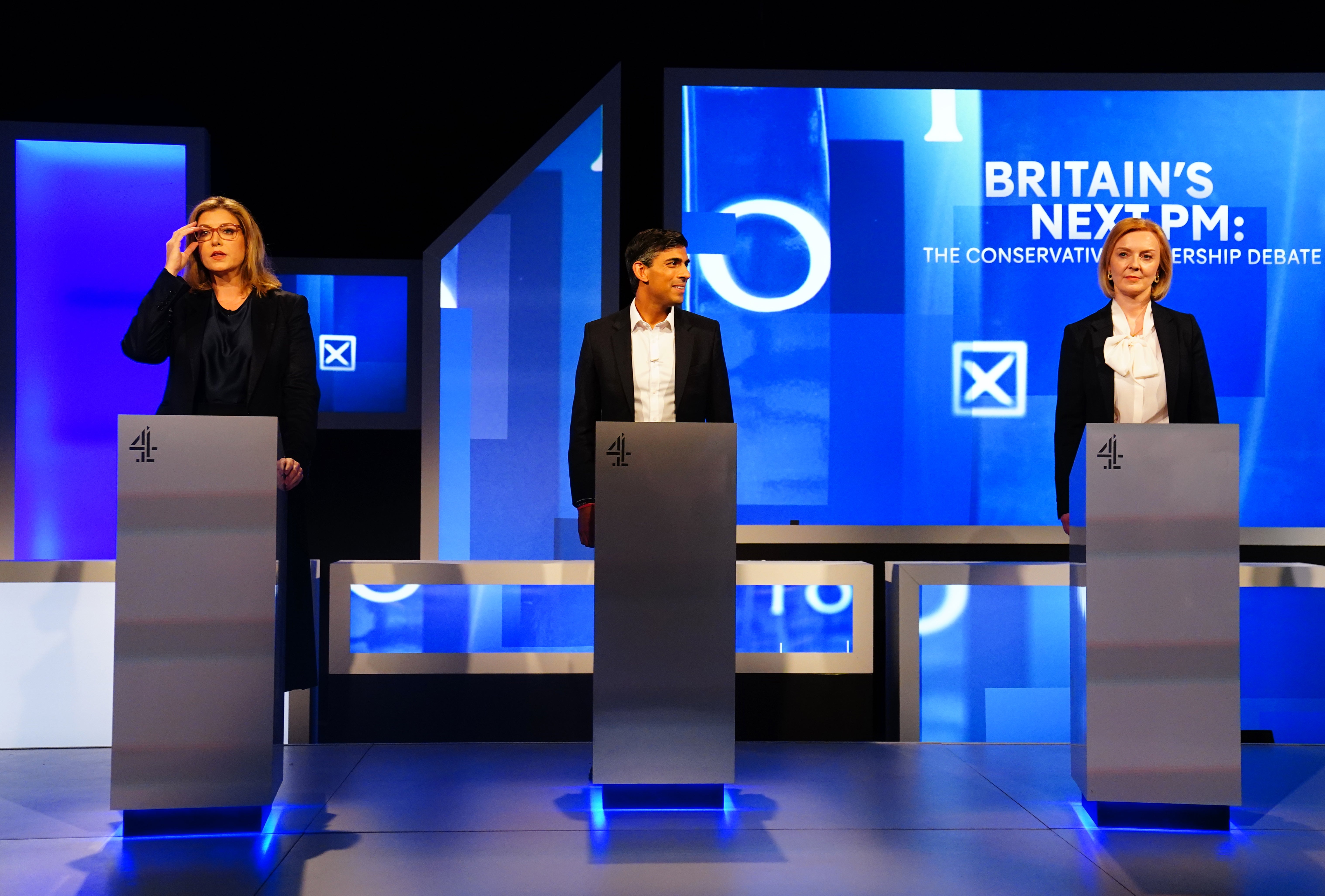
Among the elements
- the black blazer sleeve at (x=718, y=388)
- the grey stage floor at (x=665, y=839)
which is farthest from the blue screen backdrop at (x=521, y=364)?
the black blazer sleeve at (x=718, y=388)

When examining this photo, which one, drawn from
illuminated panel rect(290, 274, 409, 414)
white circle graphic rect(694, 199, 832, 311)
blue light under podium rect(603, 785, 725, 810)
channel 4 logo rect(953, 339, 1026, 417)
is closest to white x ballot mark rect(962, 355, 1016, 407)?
channel 4 logo rect(953, 339, 1026, 417)

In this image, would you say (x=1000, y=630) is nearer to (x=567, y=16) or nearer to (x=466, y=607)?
(x=466, y=607)

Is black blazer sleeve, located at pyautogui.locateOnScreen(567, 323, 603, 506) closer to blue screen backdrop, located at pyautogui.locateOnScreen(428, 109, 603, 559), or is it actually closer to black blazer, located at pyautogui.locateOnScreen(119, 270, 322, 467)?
black blazer, located at pyautogui.locateOnScreen(119, 270, 322, 467)

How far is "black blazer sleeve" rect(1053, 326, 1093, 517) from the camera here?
280cm

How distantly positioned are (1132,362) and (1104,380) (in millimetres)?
80

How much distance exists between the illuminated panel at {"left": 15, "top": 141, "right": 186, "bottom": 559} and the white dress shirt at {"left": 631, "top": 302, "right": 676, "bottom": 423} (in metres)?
2.04

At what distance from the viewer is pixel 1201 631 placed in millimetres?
2459

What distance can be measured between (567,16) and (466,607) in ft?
7.64

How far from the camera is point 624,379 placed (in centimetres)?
292

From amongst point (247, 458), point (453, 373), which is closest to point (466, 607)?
point (453, 373)

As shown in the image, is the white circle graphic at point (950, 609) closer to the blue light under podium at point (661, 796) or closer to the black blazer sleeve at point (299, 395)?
the blue light under podium at point (661, 796)

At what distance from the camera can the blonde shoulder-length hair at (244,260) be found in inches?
103

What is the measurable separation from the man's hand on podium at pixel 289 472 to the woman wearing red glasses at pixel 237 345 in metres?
0.01

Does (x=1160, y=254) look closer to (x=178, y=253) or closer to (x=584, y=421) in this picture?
(x=584, y=421)
